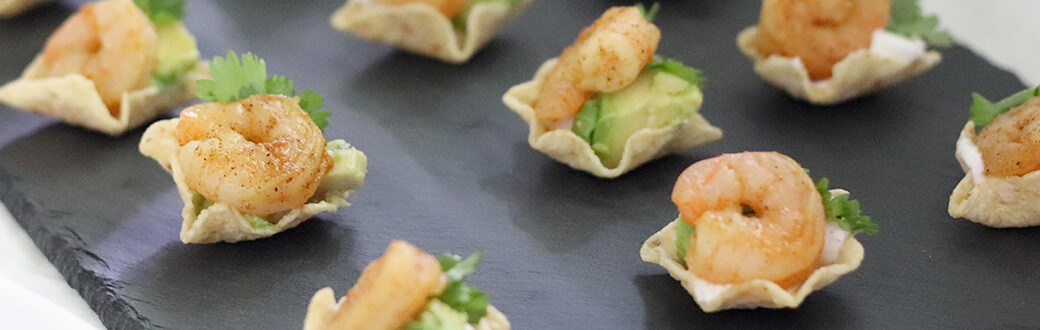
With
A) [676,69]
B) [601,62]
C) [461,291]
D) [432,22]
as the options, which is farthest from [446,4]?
[461,291]

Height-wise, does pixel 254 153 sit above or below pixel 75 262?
above

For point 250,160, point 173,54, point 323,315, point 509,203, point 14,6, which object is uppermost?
point 250,160

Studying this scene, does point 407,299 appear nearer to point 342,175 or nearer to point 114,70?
point 342,175

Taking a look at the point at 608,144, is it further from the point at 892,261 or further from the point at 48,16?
the point at 48,16

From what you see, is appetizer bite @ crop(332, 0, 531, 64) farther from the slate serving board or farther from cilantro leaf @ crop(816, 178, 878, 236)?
cilantro leaf @ crop(816, 178, 878, 236)

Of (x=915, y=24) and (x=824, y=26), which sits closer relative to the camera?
(x=824, y=26)

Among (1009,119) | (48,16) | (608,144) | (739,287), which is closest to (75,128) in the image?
(48,16)

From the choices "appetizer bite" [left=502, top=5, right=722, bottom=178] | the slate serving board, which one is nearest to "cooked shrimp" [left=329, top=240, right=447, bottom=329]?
the slate serving board

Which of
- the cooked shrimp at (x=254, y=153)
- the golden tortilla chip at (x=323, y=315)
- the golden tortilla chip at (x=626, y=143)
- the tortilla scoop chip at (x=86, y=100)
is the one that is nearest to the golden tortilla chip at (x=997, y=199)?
the golden tortilla chip at (x=626, y=143)

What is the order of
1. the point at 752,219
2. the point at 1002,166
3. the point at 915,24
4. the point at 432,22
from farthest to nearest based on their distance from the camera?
the point at 432,22 < the point at 915,24 < the point at 1002,166 < the point at 752,219
